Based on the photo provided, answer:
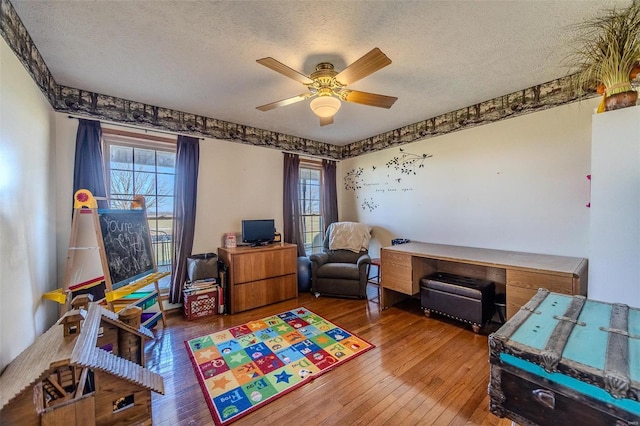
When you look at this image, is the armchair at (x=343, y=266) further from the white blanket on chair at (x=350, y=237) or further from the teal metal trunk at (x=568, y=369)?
the teal metal trunk at (x=568, y=369)

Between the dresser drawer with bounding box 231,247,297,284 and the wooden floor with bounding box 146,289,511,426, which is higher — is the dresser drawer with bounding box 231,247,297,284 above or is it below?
above

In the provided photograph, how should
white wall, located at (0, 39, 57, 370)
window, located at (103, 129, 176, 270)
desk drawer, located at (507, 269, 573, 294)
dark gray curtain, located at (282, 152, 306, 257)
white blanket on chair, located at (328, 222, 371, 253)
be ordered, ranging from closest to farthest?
1. white wall, located at (0, 39, 57, 370)
2. desk drawer, located at (507, 269, 573, 294)
3. window, located at (103, 129, 176, 270)
4. white blanket on chair, located at (328, 222, 371, 253)
5. dark gray curtain, located at (282, 152, 306, 257)

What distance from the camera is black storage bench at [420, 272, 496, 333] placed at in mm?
2533

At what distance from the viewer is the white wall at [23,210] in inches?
55.4

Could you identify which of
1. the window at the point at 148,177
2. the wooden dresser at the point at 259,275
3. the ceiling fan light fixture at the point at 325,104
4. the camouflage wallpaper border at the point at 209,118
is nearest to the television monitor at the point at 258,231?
the wooden dresser at the point at 259,275

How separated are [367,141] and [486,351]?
11.5ft

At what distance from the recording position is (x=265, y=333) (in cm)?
258

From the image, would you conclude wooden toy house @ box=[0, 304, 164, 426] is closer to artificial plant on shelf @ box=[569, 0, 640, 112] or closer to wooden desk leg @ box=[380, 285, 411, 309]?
wooden desk leg @ box=[380, 285, 411, 309]

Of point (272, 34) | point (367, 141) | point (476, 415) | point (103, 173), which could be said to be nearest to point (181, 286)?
point (103, 173)

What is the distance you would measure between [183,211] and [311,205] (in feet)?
7.24

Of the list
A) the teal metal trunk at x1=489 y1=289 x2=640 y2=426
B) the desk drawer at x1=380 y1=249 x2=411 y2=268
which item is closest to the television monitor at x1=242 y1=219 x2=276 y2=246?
the desk drawer at x1=380 y1=249 x2=411 y2=268

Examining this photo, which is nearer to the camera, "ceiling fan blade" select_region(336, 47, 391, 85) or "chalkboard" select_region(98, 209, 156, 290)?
"ceiling fan blade" select_region(336, 47, 391, 85)

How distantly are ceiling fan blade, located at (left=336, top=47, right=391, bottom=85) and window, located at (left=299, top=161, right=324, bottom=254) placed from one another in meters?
2.54

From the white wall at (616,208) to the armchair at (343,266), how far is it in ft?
7.87
